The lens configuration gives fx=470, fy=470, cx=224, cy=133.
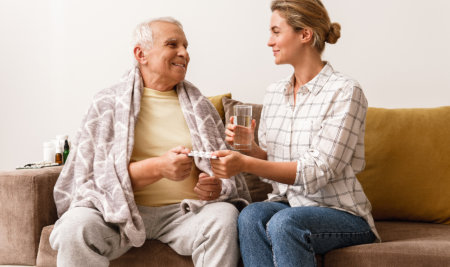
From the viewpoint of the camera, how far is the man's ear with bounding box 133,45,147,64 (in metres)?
2.08

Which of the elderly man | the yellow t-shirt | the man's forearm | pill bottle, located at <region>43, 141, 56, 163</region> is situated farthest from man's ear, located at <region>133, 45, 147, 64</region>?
pill bottle, located at <region>43, 141, 56, 163</region>

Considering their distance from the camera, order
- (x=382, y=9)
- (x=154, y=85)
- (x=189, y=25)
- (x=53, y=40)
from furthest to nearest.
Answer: (x=53, y=40) → (x=189, y=25) → (x=382, y=9) → (x=154, y=85)

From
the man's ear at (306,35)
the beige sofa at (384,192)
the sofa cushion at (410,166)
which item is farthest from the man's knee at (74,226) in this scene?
the sofa cushion at (410,166)

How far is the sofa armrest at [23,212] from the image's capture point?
193 centimetres

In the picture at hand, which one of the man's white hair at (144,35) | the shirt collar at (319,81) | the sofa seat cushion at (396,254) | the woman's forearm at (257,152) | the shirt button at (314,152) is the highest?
the man's white hair at (144,35)

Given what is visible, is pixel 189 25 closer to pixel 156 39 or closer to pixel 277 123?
pixel 156 39

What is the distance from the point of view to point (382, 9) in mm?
2549

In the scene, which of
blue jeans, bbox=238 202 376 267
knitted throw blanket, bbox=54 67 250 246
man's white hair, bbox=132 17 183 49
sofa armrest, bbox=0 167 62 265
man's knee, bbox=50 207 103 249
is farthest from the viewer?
man's white hair, bbox=132 17 183 49

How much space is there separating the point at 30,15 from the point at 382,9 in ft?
7.27

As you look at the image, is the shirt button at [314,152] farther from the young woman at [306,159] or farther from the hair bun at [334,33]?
the hair bun at [334,33]

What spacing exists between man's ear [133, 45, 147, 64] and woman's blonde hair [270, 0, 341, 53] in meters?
0.64

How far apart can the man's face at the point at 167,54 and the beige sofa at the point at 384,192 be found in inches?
17.9

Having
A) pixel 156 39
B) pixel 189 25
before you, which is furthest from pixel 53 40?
pixel 156 39

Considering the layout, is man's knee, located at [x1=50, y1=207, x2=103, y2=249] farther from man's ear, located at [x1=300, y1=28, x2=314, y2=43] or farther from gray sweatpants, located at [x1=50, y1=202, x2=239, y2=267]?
man's ear, located at [x1=300, y1=28, x2=314, y2=43]
